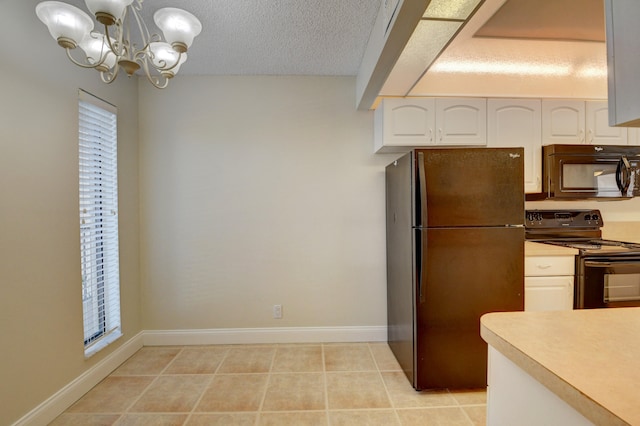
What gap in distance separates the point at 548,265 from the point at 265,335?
2.39 m

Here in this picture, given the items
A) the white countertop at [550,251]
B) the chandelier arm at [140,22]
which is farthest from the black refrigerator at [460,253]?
the chandelier arm at [140,22]

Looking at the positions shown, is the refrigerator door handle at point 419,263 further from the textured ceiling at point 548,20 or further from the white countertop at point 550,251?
the textured ceiling at point 548,20

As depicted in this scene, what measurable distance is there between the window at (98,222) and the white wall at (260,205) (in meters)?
0.34

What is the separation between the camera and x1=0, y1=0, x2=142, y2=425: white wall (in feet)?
5.09

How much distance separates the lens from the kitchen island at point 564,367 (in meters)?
0.57

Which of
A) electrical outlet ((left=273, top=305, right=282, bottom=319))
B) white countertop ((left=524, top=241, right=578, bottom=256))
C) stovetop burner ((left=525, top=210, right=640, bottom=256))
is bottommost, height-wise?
electrical outlet ((left=273, top=305, right=282, bottom=319))

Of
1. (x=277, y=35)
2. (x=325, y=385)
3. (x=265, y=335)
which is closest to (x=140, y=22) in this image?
(x=277, y=35)

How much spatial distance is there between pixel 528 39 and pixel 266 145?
2086mm

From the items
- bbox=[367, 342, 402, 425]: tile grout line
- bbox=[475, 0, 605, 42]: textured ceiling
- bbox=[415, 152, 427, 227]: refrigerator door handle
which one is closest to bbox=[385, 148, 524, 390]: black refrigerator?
bbox=[415, 152, 427, 227]: refrigerator door handle

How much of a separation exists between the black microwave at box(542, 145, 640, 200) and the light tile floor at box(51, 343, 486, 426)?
175 cm

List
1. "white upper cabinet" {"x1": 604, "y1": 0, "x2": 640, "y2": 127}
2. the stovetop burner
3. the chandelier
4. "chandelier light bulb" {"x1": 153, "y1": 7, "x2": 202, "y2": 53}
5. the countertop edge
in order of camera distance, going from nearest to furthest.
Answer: the countertop edge → "white upper cabinet" {"x1": 604, "y1": 0, "x2": 640, "y2": 127} → the chandelier → "chandelier light bulb" {"x1": 153, "y1": 7, "x2": 202, "y2": 53} → the stovetop burner

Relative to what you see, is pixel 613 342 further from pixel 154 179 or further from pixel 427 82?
pixel 154 179

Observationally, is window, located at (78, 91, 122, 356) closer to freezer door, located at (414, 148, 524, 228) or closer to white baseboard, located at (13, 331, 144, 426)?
white baseboard, located at (13, 331, 144, 426)

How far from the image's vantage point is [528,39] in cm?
194
